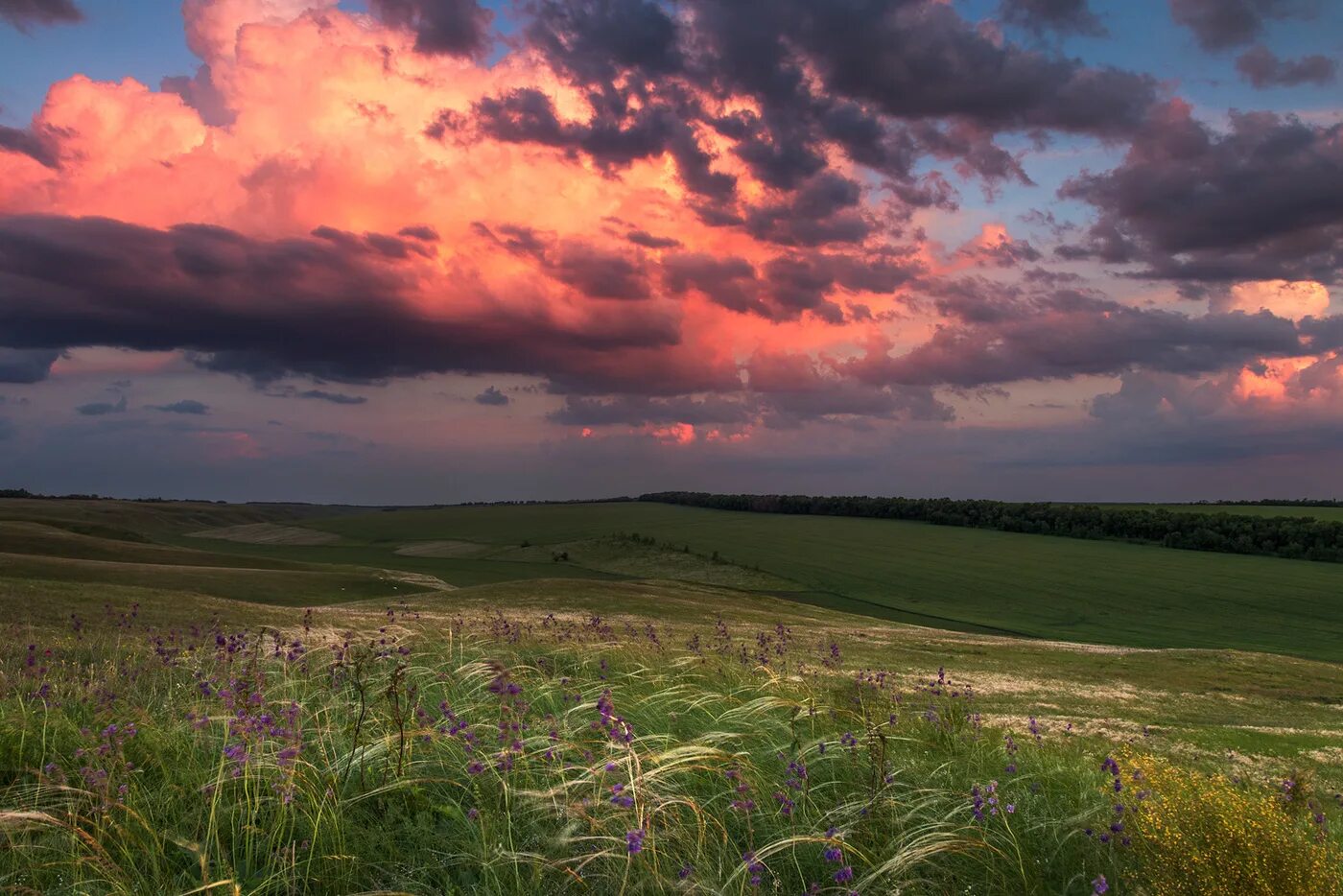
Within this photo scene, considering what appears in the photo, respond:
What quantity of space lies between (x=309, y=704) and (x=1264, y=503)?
19226 centimetres

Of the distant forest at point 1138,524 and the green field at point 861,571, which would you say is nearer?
the green field at point 861,571

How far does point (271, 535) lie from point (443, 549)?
53.8m

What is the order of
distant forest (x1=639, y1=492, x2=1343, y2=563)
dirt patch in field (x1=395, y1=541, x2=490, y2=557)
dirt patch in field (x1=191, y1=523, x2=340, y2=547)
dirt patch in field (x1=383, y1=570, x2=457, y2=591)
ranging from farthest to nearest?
dirt patch in field (x1=191, y1=523, x2=340, y2=547) < dirt patch in field (x1=395, y1=541, x2=490, y2=557) < distant forest (x1=639, y1=492, x2=1343, y2=563) < dirt patch in field (x1=383, y1=570, x2=457, y2=591)

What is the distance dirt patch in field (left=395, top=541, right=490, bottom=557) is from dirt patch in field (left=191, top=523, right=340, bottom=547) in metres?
23.9

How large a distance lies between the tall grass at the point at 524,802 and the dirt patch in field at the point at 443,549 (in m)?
105

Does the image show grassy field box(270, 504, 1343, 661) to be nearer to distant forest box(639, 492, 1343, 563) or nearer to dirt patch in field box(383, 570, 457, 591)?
distant forest box(639, 492, 1343, 563)

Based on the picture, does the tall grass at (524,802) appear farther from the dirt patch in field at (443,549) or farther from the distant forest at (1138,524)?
the distant forest at (1138,524)

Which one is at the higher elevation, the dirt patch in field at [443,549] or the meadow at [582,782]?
the meadow at [582,782]

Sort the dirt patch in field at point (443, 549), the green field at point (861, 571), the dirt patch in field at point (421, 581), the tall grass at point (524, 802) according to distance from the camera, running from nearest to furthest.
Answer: the tall grass at point (524, 802) < the green field at point (861, 571) < the dirt patch in field at point (421, 581) < the dirt patch in field at point (443, 549)

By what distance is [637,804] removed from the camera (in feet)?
20.0

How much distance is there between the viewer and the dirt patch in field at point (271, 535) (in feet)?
476

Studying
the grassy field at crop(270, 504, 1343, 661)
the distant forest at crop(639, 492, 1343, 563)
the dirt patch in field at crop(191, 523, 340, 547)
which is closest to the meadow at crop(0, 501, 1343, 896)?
the grassy field at crop(270, 504, 1343, 661)

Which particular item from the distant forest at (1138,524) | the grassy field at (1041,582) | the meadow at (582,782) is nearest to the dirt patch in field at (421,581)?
the grassy field at (1041,582)

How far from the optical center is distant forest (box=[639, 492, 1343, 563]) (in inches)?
3853
